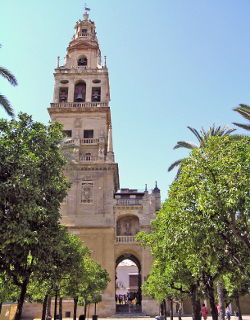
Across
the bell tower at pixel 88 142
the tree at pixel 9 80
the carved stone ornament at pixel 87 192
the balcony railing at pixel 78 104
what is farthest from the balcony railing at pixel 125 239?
the tree at pixel 9 80

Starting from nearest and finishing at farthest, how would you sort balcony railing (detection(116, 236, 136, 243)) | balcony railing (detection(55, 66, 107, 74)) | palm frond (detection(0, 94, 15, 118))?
palm frond (detection(0, 94, 15, 118)) → balcony railing (detection(116, 236, 136, 243)) → balcony railing (detection(55, 66, 107, 74))

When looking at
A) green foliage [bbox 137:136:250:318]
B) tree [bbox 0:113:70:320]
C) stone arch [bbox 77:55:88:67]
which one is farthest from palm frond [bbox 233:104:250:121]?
stone arch [bbox 77:55:88:67]

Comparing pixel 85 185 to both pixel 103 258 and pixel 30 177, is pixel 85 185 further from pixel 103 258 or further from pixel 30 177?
pixel 30 177

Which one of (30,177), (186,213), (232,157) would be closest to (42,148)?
(30,177)

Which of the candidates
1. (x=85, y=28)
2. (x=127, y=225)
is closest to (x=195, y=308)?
(x=127, y=225)

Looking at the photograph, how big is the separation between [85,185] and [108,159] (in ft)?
13.7

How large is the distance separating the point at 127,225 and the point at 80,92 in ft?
63.6

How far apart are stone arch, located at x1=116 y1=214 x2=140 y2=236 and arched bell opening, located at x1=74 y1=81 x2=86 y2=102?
55.1ft

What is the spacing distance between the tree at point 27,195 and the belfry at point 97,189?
17.2 meters

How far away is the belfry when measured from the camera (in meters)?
36.6

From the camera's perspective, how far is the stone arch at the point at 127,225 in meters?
40.0

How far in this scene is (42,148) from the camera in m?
14.3

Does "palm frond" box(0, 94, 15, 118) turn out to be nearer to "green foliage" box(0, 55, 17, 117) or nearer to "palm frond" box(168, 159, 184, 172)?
"green foliage" box(0, 55, 17, 117)

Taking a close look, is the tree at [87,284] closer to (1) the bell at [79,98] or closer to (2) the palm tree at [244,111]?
(2) the palm tree at [244,111]
